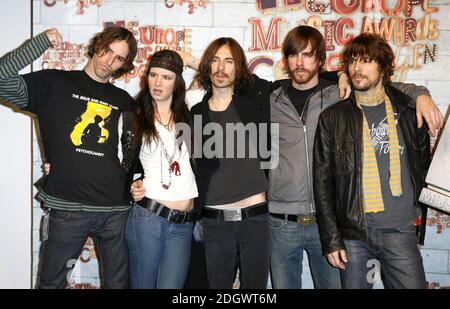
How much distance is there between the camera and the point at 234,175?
106 inches

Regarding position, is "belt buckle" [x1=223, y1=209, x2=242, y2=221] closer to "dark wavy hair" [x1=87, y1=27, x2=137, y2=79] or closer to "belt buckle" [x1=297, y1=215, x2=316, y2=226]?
"belt buckle" [x1=297, y1=215, x2=316, y2=226]

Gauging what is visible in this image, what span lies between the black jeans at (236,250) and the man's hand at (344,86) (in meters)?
0.92

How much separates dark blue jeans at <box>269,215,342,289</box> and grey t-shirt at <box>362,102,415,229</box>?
41cm

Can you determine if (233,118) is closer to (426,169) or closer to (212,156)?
(212,156)

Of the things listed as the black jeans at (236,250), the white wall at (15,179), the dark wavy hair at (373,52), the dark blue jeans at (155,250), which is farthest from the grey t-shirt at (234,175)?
the white wall at (15,179)

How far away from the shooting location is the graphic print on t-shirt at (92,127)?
8.82ft

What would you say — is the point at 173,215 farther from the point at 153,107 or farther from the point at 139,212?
the point at 153,107

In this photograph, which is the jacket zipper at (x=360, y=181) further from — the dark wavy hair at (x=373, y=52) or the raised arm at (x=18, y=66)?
the raised arm at (x=18, y=66)

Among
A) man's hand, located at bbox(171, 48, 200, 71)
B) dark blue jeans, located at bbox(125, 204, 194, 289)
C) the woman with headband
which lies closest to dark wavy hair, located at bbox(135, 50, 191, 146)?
the woman with headband

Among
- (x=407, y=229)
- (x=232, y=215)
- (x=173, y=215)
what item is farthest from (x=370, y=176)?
(x=173, y=215)

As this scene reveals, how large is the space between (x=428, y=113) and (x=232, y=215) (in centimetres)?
130

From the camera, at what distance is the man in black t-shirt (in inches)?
104
